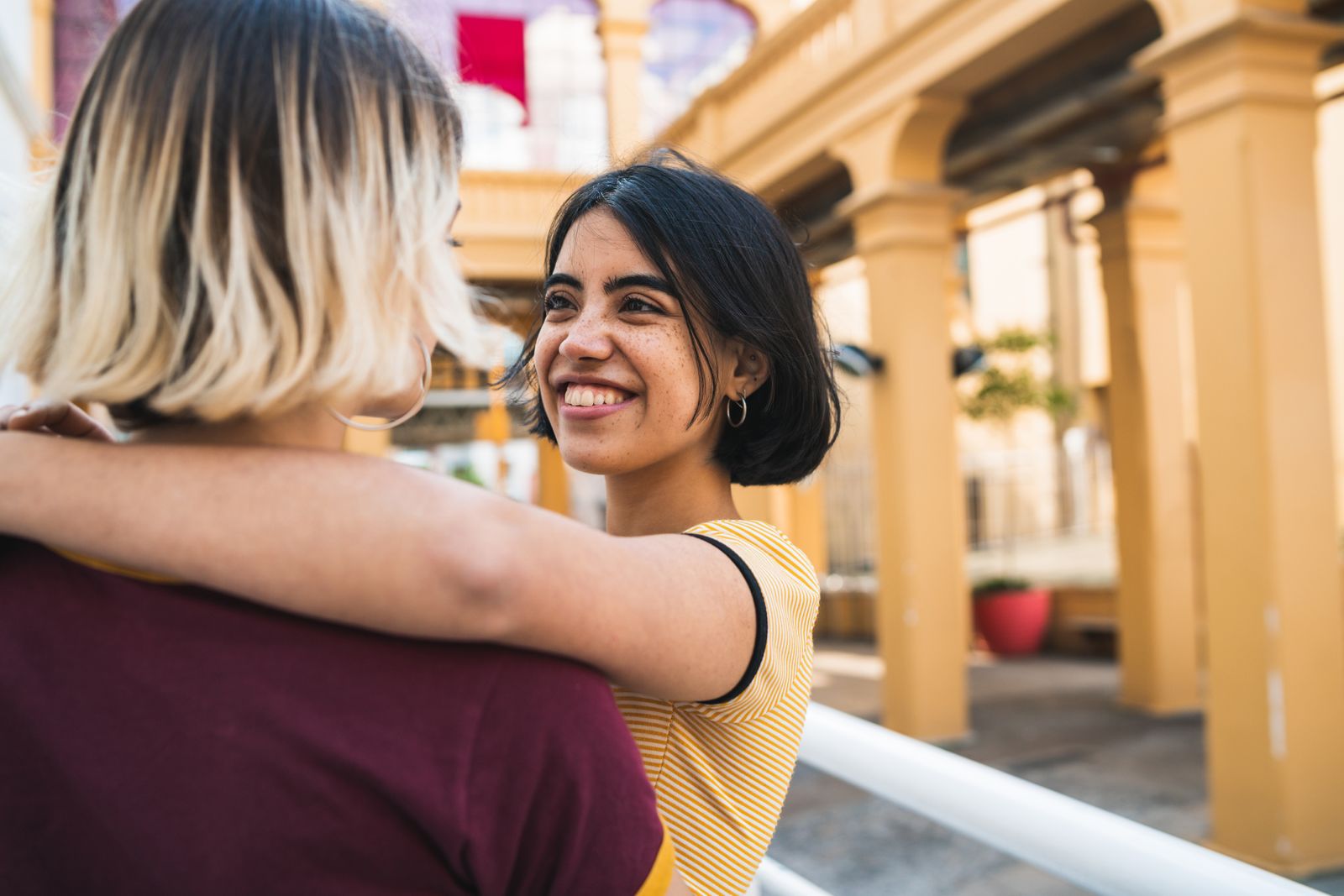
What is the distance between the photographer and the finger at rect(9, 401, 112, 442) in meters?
0.80

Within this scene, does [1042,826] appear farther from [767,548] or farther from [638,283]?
[638,283]

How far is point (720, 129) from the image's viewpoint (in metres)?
9.28

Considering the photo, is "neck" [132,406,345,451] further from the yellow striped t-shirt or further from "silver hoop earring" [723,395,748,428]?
"silver hoop earring" [723,395,748,428]

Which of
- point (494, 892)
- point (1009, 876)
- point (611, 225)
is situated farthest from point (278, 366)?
point (1009, 876)

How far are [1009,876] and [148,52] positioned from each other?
498cm

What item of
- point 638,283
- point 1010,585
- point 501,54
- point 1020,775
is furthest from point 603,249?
point 501,54

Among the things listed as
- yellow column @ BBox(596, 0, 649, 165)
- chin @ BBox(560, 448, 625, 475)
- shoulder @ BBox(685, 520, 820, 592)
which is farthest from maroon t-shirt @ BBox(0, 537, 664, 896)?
yellow column @ BBox(596, 0, 649, 165)

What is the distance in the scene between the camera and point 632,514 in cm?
122

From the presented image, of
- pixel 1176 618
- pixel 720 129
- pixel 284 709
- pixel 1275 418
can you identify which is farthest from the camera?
pixel 720 129

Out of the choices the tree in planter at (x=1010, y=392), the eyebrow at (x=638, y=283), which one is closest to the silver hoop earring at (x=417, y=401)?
the eyebrow at (x=638, y=283)

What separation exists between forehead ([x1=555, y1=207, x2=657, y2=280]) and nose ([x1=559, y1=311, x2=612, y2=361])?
51 millimetres

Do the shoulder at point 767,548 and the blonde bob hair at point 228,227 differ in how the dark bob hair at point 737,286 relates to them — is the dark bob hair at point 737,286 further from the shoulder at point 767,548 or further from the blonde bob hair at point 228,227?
the blonde bob hair at point 228,227

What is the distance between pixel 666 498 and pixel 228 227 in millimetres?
628

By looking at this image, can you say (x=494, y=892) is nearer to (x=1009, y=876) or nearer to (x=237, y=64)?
(x=237, y=64)
